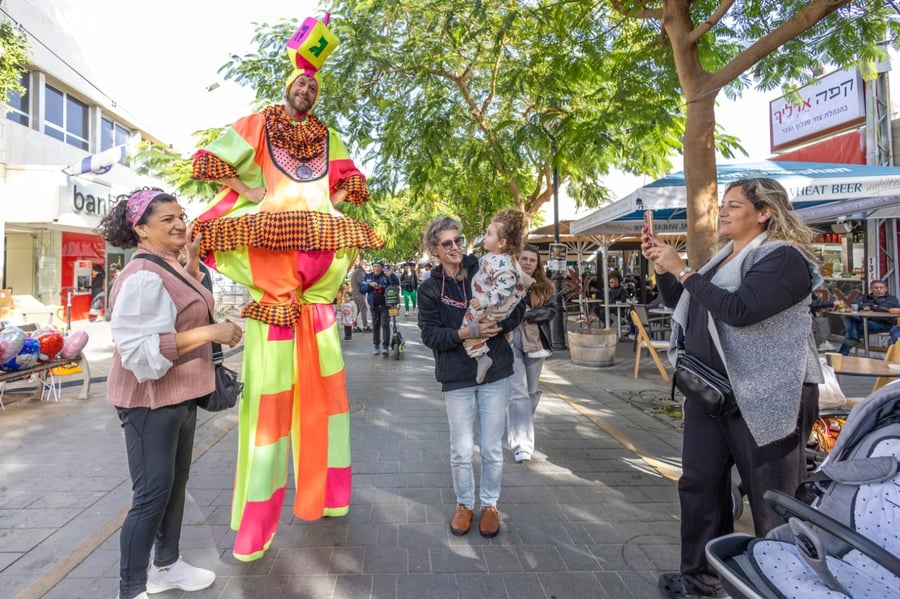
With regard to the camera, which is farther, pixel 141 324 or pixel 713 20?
pixel 713 20

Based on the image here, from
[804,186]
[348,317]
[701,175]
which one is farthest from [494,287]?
[348,317]

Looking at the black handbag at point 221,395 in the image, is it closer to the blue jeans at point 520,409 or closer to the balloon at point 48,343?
the blue jeans at point 520,409

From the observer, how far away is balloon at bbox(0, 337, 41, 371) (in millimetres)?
5562

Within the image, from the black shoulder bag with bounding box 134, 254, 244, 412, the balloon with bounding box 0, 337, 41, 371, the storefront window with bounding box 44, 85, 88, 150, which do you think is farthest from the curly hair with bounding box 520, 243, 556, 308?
the storefront window with bounding box 44, 85, 88, 150

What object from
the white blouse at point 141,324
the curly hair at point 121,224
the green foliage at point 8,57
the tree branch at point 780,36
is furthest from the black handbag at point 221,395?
the green foliage at point 8,57

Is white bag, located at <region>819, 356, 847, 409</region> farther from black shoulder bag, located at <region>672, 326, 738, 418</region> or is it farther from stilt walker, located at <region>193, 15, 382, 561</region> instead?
stilt walker, located at <region>193, 15, 382, 561</region>

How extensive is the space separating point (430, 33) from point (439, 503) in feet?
25.1

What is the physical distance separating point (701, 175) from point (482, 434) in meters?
3.15

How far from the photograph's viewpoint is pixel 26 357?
18.7 ft

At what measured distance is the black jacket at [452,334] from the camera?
2943 mm

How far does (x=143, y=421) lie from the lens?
221 centimetres

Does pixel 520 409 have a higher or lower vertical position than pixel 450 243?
lower

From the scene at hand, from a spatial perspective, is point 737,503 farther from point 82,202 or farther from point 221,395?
point 82,202

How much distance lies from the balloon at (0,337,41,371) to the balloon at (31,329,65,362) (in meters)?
0.14
